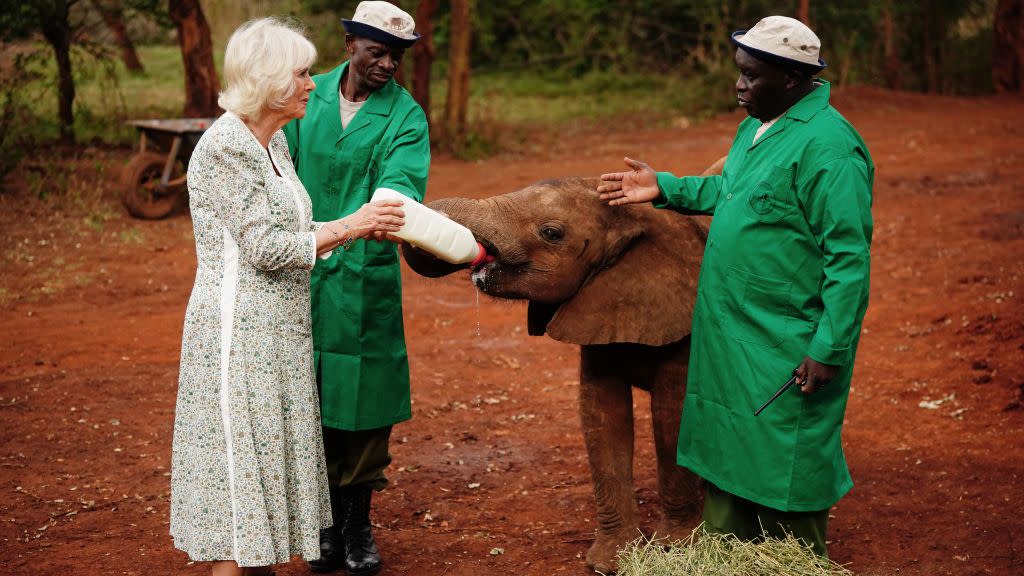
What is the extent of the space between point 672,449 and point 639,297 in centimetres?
68

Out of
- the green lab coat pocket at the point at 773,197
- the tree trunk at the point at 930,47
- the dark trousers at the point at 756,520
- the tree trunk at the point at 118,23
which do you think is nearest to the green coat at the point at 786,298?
the green lab coat pocket at the point at 773,197

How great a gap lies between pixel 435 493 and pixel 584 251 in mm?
1903

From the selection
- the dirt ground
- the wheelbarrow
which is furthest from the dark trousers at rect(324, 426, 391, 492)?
the wheelbarrow

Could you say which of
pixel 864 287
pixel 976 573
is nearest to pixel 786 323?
pixel 864 287

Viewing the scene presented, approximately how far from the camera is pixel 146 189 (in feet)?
39.6

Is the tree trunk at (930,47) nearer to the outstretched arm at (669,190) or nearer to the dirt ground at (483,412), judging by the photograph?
the dirt ground at (483,412)

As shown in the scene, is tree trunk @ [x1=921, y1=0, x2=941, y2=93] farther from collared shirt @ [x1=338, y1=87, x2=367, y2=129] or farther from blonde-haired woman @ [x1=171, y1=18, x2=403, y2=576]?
blonde-haired woman @ [x1=171, y1=18, x2=403, y2=576]

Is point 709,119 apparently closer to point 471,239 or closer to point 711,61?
point 711,61

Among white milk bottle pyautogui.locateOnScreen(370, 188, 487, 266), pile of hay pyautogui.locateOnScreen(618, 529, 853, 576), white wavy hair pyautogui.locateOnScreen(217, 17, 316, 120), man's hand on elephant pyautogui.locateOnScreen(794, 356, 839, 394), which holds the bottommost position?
pile of hay pyautogui.locateOnScreen(618, 529, 853, 576)

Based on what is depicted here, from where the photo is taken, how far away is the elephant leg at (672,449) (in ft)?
15.2

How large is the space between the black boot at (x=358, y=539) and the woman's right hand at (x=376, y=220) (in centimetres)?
134

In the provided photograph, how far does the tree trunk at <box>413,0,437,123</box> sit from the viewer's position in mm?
15242

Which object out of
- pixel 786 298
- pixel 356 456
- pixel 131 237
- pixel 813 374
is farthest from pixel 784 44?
pixel 131 237

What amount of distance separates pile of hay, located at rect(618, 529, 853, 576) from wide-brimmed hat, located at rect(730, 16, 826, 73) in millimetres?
1552
